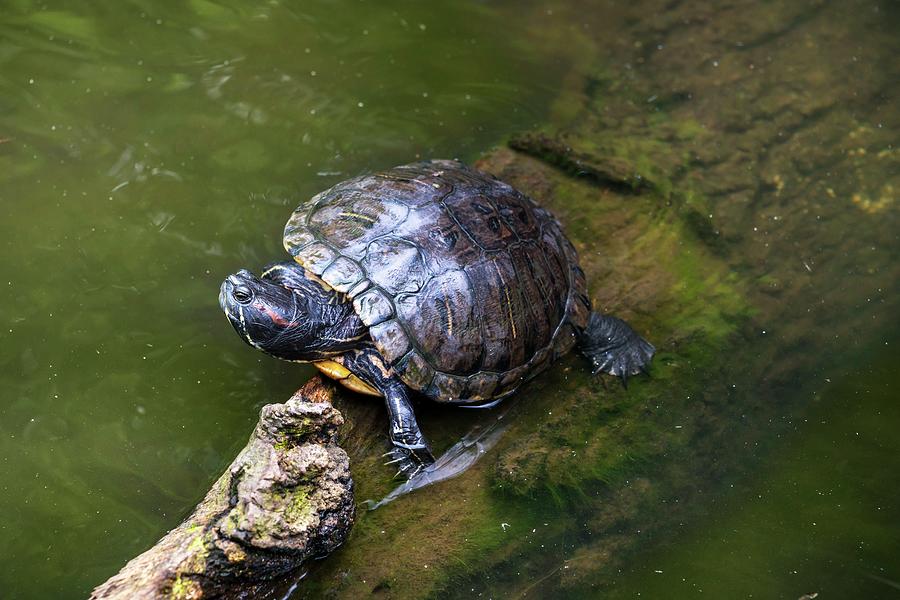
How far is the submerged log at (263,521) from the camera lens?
3.26 metres

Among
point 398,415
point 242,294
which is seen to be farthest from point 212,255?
point 398,415

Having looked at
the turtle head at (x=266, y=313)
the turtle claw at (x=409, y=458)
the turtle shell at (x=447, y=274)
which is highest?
the turtle shell at (x=447, y=274)

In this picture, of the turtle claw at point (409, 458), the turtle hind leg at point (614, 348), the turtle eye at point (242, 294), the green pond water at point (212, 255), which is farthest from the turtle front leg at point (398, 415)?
the turtle hind leg at point (614, 348)

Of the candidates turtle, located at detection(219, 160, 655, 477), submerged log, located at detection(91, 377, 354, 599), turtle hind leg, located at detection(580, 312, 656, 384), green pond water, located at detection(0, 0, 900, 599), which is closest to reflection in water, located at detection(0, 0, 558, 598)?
green pond water, located at detection(0, 0, 900, 599)

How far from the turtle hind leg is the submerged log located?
1.79 m

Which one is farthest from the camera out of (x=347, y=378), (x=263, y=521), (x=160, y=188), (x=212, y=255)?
(x=160, y=188)

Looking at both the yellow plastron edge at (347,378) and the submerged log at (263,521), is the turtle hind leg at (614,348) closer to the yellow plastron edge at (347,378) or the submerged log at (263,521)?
the yellow plastron edge at (347,378)

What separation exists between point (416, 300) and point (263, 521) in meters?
1.39

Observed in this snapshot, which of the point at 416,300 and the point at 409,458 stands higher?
the point at 416,300

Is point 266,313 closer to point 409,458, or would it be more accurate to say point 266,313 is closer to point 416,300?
A: point 416,300

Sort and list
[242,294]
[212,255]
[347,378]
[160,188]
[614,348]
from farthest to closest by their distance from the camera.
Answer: [160,188] < [212,255] < [614,348] < [347,378] < [242,294]

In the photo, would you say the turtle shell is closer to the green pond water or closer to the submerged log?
the green pond water

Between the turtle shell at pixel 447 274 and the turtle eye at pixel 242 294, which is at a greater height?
the turtle shell at pixel 447 274

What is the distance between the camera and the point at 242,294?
4.12 meters
